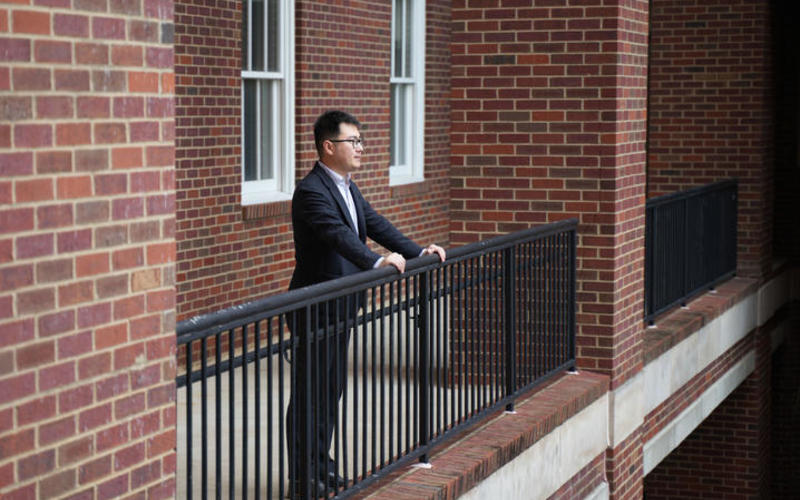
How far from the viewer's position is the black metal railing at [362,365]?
477cm

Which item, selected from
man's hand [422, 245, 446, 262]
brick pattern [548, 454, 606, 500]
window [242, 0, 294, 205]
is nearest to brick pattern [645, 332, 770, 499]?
window [242, 0, 294, 205]

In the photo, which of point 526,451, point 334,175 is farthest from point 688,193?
point 334,175

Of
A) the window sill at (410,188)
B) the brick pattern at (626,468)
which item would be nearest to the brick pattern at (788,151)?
the window sill at (410,188)

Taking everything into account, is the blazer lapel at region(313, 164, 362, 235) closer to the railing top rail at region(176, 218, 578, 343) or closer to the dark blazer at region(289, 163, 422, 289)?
the dark blazer at region(289, 163, 422, 289)

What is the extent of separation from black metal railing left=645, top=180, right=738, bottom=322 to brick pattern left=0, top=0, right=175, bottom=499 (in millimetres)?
7044

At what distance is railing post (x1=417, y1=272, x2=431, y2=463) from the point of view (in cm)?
644

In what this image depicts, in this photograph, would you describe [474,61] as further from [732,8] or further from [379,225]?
[732,8]

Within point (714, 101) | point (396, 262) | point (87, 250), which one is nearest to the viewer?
point (87, 250)

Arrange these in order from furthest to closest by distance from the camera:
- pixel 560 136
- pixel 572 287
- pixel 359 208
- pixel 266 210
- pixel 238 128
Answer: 1. pixel 266 210
2. pixel 238 128
3. pixel 560 136
4. pixel 572 287
5. pixel 359 208

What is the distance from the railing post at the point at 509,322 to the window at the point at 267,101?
427 cm

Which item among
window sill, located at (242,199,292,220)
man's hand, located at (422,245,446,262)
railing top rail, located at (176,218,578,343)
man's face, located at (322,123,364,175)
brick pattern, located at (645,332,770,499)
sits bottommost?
brick pattern, located at (645,332,770,499)

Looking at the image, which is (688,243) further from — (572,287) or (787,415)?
(787,415)

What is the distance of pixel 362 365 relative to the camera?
6.53 m

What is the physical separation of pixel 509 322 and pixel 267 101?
4.86 meters
